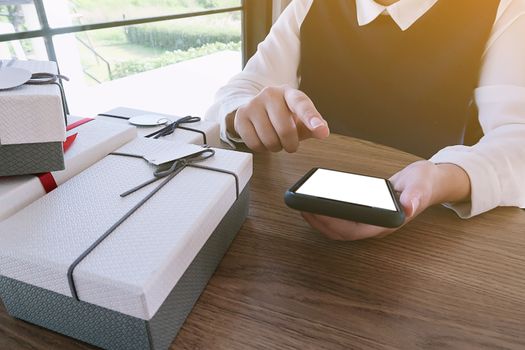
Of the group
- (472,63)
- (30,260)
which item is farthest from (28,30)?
(472,63)

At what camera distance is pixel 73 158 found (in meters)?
0.32

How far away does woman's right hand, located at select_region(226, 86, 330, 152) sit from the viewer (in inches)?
18.4

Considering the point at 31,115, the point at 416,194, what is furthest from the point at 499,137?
the point at 31,115

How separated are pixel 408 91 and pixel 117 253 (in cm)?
71

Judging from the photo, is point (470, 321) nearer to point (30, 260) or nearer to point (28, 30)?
point (30, 260)

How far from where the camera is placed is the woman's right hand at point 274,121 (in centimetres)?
47

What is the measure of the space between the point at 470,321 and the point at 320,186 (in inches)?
6.3

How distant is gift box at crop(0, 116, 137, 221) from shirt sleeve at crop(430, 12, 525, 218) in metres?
0.39

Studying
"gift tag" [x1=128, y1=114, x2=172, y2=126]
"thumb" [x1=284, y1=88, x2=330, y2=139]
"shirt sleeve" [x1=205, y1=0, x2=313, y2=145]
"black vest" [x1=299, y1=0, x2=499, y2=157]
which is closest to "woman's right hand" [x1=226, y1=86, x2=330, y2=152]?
"thumb" [x1=284, y1=88, x2=330, y2=139]

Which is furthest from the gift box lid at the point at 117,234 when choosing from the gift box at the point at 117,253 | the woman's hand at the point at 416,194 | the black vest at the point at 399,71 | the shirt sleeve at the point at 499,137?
the black vest at the point at 399,71

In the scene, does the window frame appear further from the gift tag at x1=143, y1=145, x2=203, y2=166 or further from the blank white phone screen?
the blank white phone screen

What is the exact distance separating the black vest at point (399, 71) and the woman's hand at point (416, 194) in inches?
13.7

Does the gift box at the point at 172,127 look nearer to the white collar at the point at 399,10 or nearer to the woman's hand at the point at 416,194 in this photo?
the woman's hand at the point at 416,194

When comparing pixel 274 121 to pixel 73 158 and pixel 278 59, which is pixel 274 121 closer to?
pixel 73 158
